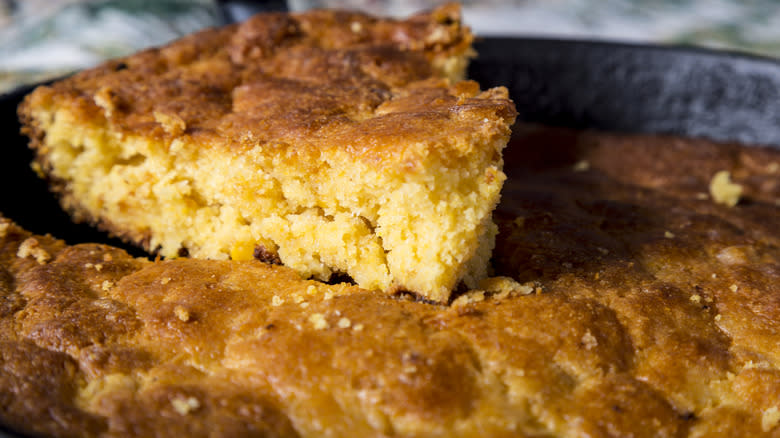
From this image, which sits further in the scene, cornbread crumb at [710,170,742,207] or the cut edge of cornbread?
cornbread crumb at [710,170,742,207]

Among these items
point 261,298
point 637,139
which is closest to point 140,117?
point 261,298

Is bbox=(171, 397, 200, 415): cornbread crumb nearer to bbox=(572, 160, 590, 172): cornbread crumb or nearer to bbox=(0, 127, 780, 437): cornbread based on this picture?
bbox=(0, 127, 780, 437): cornbread

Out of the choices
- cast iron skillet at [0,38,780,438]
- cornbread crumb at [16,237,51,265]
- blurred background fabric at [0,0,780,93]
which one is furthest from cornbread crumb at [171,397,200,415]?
blurred background fabric at [0,0,780,93]

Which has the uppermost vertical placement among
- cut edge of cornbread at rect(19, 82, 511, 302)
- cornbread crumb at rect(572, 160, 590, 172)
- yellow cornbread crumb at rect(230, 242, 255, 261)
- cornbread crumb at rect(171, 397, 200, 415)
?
cut edge of cornbread at rect(19, 82, 511, 302)

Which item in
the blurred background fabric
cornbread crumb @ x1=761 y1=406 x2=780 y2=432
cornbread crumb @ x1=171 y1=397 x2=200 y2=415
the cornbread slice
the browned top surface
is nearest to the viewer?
cornbread crumb @ x1=171 y1=397 x2=200 y2=415

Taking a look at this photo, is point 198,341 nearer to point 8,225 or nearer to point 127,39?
point 8,225

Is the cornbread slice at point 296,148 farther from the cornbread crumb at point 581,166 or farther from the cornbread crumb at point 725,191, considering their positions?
the cornbread crumb at point 725,191
